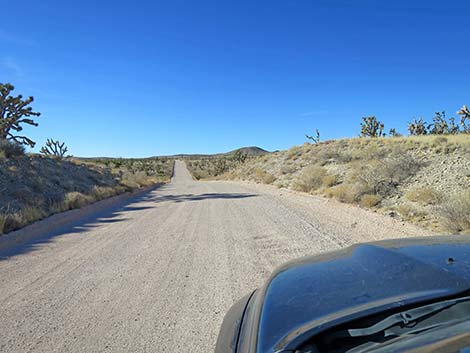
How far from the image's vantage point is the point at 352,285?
1.87m

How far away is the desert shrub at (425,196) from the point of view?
10.1 meters

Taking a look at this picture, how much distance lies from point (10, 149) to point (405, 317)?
72.0 feet

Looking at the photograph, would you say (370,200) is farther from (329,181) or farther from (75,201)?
(75,201)

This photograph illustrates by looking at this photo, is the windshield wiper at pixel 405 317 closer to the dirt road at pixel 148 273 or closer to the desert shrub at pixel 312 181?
the dirt road at pixel 148 273

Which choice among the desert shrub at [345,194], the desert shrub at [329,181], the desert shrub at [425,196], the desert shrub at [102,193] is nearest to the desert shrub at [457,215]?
the desert shrub at [425,196]

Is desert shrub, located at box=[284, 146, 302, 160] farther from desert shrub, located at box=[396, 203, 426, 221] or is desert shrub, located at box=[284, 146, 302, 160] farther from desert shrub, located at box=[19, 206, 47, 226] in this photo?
desert shrub, located at box=[19, 206, 47, 226]

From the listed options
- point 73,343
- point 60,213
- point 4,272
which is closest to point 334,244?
point 73,343

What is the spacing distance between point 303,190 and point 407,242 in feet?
48.8

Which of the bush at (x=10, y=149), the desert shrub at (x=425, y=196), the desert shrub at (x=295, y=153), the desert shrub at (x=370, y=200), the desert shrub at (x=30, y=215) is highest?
the desert shrub at (x=295, y=153)

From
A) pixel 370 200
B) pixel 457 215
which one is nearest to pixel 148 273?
pixel 457 215

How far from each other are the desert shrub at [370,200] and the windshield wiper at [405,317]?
1037 centimetres

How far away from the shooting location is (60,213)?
11.8 m

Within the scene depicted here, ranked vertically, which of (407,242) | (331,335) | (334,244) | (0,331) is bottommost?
(0,331)

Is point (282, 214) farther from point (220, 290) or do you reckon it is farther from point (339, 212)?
point (220, 290)
